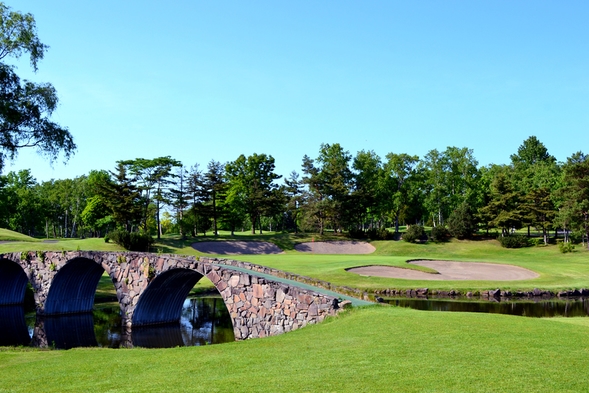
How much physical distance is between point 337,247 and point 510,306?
3932 cm

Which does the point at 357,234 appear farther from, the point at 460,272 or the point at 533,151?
the point at 533,151

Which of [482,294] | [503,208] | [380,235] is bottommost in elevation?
[482,294]

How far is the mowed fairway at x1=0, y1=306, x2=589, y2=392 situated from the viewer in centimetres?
858

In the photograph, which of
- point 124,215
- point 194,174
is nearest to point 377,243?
point 194,174

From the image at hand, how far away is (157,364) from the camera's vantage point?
37.0 feet

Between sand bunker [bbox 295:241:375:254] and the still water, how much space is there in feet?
114

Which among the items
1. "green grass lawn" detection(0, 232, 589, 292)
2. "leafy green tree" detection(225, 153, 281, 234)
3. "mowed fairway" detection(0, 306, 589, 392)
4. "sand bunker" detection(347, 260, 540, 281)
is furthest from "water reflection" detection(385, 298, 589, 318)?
"leafy green tree" detection(225, 153, 281, 234)

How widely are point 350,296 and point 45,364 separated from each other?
10.2m

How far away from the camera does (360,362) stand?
984cm

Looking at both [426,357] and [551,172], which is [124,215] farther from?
[551,172]

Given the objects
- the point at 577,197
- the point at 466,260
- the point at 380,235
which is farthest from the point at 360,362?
the point at 380,235

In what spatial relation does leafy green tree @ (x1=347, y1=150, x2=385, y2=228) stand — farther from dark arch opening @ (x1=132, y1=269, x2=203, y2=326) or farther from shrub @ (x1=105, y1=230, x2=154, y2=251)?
dark arch opening @ (x1=132, y1=269, x2=203, y2=326)

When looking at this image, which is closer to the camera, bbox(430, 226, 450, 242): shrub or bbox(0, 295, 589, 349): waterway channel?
bbox(0, 295, 589, 349): waterway channel

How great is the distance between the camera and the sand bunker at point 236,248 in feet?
210
